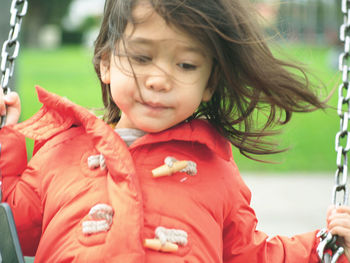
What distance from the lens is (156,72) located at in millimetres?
1568

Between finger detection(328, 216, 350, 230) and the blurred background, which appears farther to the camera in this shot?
the blurred background

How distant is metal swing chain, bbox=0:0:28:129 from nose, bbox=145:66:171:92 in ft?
1.23

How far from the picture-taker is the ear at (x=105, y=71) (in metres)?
1.76

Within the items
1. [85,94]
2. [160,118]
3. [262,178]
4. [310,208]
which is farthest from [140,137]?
[85,94]

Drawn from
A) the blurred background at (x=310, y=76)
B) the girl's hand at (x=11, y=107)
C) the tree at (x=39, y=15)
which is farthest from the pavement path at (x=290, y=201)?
the tree at (x=39, y=15)

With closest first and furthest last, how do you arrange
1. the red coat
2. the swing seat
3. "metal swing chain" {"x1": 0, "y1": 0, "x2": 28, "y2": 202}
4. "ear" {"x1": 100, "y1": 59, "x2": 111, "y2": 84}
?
the swing seat → the red coat → "metal swing chain" {"x1": 0, "y1": 0, "x2": 28, "y2": 202} → "ear" {"x1": 100, "y1": 59, "x2": 111, "y2": 84}

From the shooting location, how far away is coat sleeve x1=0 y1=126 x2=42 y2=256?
1.65m

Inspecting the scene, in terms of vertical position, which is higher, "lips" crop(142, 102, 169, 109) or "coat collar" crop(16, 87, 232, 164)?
"lips" crop(142, 102, 169, 109)

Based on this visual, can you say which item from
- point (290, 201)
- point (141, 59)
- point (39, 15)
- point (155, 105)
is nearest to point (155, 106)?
point (155, 105)

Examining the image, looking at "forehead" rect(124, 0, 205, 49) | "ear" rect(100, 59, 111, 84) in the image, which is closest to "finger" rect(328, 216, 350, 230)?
"forehead" rect(124, 0, 205, 49)

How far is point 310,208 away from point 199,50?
3669 millimetres

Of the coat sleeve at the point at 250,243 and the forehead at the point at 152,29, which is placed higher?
the forehead at the point at 152,29

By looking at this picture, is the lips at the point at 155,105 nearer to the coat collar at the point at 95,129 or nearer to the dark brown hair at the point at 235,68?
the coat collar at the point at 95,129

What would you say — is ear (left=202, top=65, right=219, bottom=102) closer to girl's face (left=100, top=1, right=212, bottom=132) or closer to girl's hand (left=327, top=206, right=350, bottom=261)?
girl's face (left=100, top=1, right=212, bottom=132)
